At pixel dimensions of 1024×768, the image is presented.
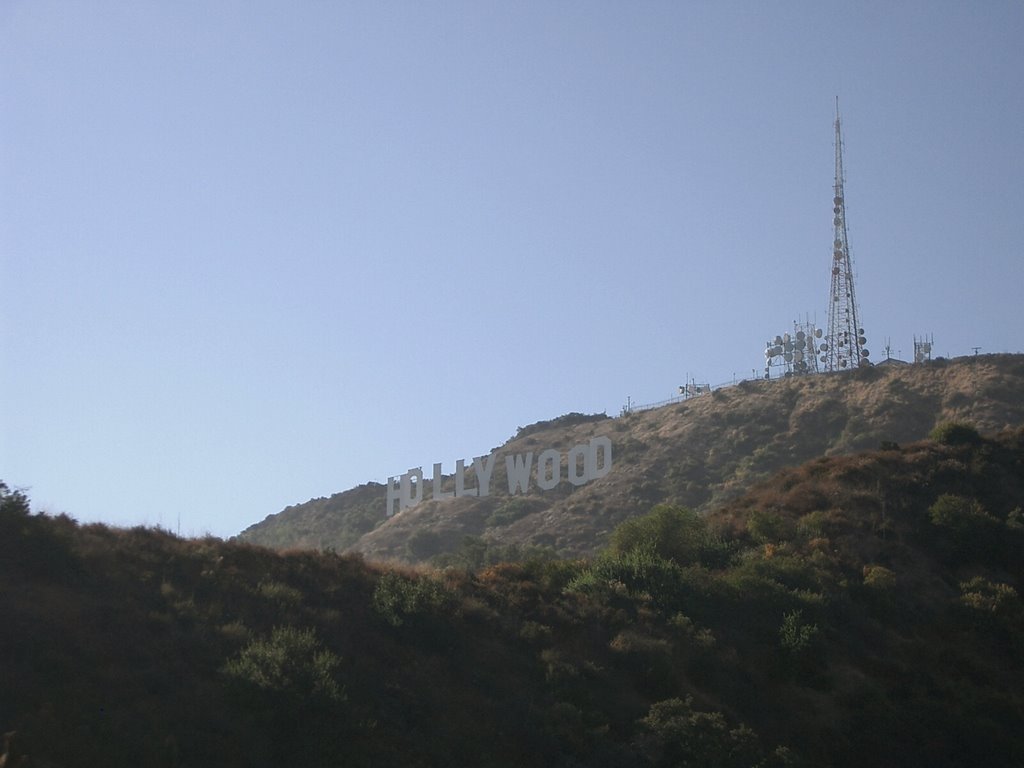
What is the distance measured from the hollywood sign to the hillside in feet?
3.24

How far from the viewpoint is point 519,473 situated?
69938 millimetres

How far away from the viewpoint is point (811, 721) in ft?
73.0

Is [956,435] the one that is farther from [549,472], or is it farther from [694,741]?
[549,472]

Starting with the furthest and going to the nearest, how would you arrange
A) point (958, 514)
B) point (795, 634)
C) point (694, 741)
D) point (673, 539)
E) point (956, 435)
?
1. point (956, 435)
2. point (958, 514)
3. point (673, 539)
4. point (795, 634)
5. point (694, 741)

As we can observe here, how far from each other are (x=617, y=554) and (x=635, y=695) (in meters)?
8.69

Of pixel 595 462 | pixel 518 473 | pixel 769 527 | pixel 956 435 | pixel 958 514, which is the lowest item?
pixel 769 527

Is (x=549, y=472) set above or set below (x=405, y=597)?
above

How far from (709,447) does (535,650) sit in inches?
1910

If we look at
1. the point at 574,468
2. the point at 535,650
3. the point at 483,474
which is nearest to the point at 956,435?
the point at 535,650

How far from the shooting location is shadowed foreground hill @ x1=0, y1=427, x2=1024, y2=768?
1708cm

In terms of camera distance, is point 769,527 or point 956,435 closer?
point 769,527

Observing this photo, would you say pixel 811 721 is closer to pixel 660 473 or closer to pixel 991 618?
pixel 991 618


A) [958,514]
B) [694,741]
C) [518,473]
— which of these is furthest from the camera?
[518,473]

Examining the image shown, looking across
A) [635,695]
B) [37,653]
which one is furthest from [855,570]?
[37,653]
